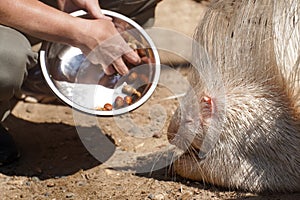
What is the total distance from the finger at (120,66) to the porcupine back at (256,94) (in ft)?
0.93

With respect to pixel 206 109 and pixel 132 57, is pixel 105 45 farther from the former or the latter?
pixel 206 109

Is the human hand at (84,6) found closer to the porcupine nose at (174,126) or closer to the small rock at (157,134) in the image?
the porcupine nose at (174,126)

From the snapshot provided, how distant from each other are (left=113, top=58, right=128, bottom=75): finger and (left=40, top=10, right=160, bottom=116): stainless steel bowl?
0.26 ft

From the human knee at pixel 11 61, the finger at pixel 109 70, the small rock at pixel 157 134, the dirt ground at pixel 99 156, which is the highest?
the finger at pixel 109 70

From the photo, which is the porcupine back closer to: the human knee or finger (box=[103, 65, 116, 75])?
finger (box=[103, 65, 116, 75])

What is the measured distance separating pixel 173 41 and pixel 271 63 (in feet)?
4.95

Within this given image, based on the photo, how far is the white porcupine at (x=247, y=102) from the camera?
211 centimetres

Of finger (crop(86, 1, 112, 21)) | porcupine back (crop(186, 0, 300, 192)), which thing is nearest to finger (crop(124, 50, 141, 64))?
finger (crop(86, 1, 112, 21))

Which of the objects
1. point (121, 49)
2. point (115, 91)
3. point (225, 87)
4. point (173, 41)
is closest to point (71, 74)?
point (115, 91)

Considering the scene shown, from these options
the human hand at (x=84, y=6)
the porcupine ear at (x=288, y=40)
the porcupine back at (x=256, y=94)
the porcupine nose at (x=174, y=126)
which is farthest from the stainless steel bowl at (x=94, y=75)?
the porcupine ear at (x=288, y=40)

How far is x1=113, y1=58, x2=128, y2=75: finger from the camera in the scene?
2352 mm

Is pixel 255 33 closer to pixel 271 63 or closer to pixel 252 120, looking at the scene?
pixel 271 63

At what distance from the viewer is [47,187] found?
2.47 metres

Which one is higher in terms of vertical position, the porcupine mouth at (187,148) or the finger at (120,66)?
the finger at (120,66)
